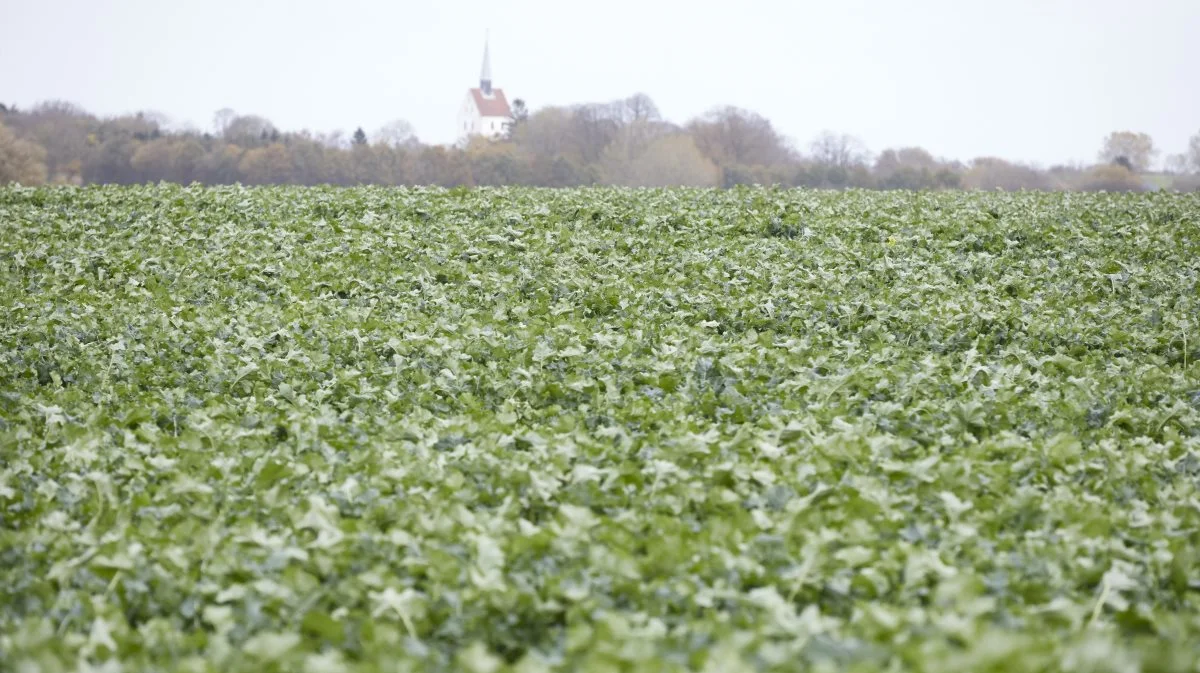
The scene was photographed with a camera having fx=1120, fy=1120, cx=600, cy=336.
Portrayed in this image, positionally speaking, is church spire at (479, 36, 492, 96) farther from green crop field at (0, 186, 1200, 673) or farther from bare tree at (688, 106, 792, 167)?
green crop field at (0, 186, 1200, 673)

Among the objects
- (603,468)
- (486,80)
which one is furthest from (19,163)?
(486,80)

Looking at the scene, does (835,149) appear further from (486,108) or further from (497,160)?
(486,108)

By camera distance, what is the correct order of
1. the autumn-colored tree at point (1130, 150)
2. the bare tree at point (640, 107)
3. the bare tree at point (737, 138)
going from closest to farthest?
the autumn-colored tree at point (1130, 150), the bare tree at point (737, 138), the bare tree at point (640, 107)

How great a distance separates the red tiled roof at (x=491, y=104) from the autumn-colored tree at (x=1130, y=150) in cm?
10671

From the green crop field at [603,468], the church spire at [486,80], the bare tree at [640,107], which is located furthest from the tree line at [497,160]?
the church spire at [486,80]

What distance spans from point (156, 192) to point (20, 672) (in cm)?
1889

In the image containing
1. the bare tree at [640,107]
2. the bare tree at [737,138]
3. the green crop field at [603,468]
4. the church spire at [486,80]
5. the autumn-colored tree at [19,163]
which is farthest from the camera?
the church spire at [486,80]

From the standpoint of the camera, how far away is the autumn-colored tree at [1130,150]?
5100 cm

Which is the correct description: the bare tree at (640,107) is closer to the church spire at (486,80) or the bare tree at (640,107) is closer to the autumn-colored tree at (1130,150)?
the autumn-colored tree at (1130,150)

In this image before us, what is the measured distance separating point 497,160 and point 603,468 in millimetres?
33238

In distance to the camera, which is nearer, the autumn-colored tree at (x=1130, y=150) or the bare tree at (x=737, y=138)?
the autumn-colored tree at (x=1130, y=150)

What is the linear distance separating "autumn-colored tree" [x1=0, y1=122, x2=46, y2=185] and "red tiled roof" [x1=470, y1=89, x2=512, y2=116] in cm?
12311

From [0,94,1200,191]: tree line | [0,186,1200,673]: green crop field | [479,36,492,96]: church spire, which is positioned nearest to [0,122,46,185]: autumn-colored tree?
[0,94,1200,191]: tree line

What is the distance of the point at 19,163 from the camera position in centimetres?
3641
